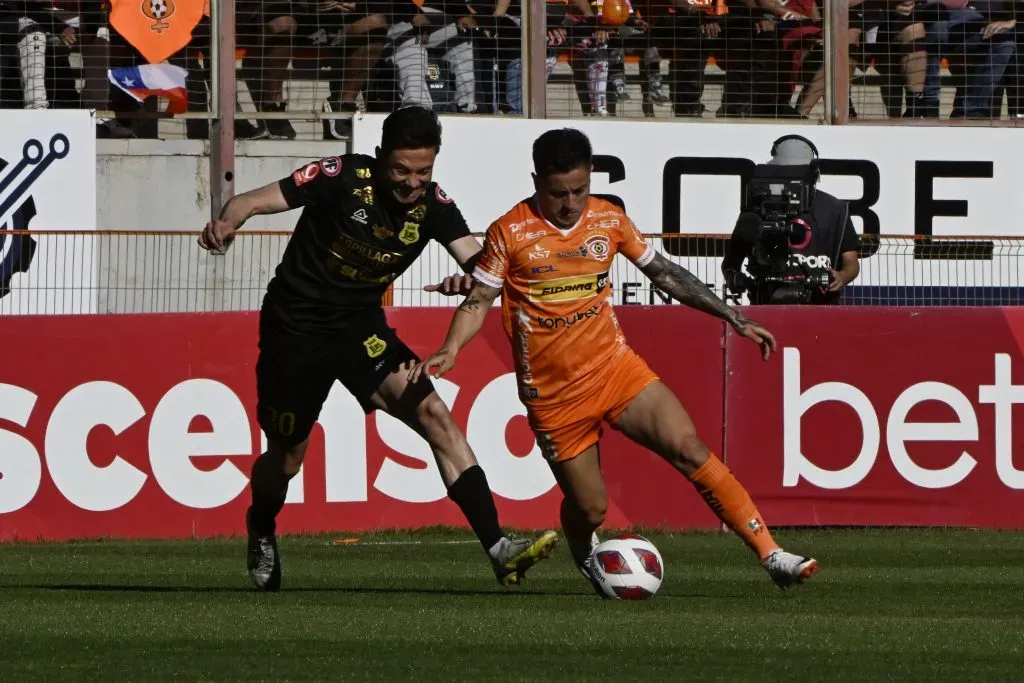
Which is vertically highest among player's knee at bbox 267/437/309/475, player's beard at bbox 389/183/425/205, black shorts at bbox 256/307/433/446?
player's beard at bbox 389/183/425/205

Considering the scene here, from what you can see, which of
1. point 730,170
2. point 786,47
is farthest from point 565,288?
point 786,47

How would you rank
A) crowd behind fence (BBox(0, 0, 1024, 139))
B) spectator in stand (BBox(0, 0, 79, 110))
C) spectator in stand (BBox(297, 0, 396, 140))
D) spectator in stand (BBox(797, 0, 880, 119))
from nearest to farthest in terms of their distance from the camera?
spectator in stand (BBox(0, 0, 79, 110))
crowd behind fence (BBox(0, 0, 1024, 139))
spectator in stand (BBox(297, 0, 396, 140))
spectator in stand (BBox(797, 0, 880, 119))

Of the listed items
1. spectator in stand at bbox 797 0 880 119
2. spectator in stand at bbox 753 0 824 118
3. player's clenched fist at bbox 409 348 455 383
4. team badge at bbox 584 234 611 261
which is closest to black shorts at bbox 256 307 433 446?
player's clenched fist at bbox 409 348 455 383

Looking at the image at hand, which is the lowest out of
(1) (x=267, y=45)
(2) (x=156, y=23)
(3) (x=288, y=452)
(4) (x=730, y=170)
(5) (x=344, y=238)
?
(3) (x=288, y=452)

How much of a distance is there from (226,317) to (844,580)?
5.17 meters

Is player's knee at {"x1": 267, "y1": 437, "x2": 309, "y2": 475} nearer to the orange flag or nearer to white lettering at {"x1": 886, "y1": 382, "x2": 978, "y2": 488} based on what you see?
white lettering at {"x1": 886, "y1": 382, "x2": 978, "y2": 488}

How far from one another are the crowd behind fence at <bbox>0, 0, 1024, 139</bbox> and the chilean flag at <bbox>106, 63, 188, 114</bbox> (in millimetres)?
20

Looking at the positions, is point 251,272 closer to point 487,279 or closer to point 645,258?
point 487,279

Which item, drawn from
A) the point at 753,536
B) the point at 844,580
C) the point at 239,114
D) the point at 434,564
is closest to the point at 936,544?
the point at 844,580

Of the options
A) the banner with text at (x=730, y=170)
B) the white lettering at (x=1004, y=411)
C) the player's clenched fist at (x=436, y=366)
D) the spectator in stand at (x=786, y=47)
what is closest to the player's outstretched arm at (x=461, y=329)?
the player's clenched fist at (x=436, y=366)

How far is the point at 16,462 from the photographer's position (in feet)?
40.0

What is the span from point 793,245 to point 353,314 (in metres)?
A: 5.38

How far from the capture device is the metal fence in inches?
545

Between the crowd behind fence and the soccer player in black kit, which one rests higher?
the crowd behind fence
